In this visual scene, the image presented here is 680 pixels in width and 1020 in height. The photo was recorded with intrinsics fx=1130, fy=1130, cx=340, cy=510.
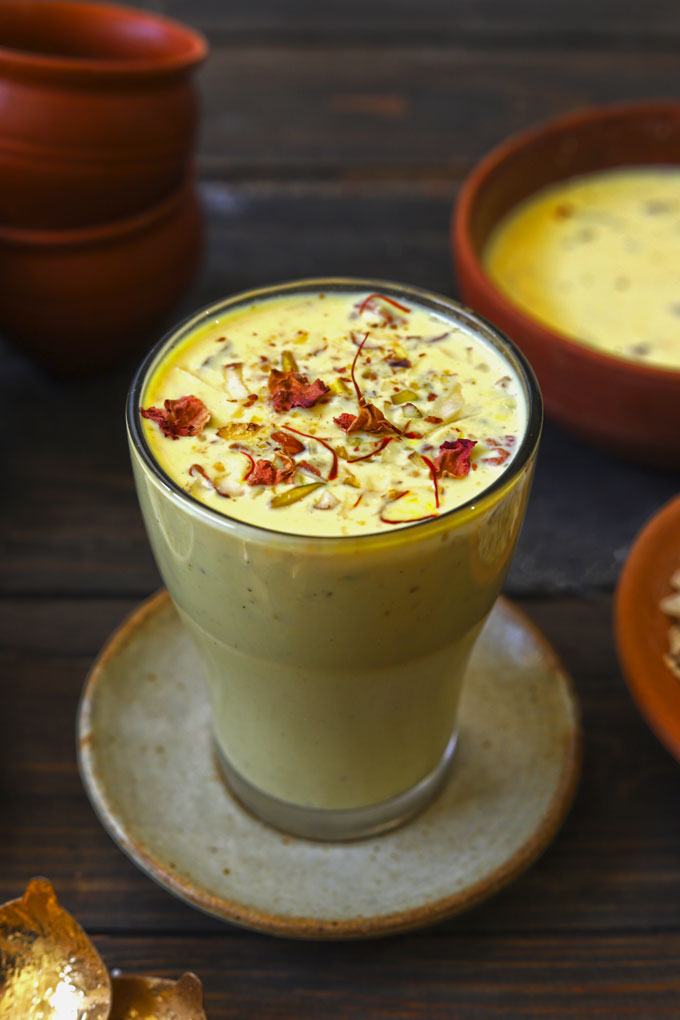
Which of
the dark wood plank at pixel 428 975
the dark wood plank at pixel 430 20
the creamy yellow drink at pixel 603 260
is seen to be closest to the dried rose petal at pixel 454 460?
the dark wood plank at pixel 428 975

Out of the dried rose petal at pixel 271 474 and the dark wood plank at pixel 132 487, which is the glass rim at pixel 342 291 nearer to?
the dried rose petal at pixel 271 474

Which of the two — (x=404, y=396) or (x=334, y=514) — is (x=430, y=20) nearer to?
(x=404, y=396)

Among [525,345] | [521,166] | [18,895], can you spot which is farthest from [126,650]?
[521,166]

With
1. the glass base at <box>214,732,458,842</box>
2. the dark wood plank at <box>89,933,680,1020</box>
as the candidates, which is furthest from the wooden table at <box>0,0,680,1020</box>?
the glass base at <box>214,732,458,842</box>

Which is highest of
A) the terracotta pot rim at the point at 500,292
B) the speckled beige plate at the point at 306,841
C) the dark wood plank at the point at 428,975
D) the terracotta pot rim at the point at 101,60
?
the terracotta pot rim at the point at 101,60

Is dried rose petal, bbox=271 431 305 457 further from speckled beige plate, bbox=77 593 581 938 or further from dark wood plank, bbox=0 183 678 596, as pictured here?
dark wood plank, bbox=0 183 678 596
